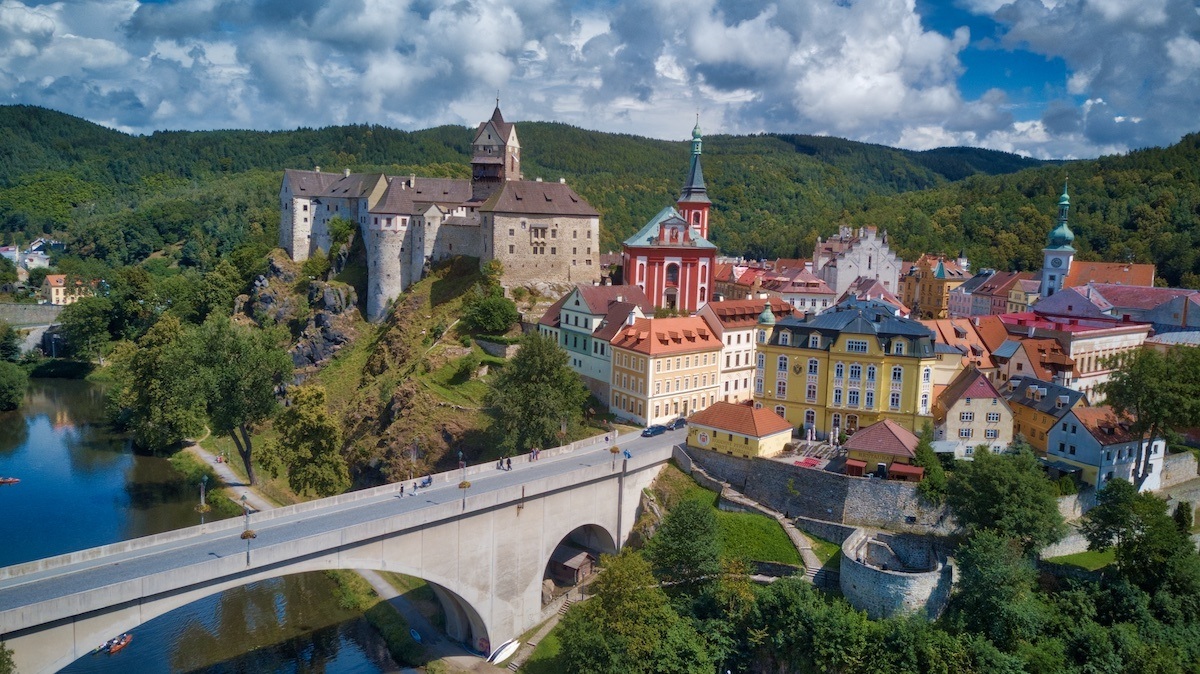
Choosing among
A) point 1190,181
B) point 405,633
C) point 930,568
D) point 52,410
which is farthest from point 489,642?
point 1190,181

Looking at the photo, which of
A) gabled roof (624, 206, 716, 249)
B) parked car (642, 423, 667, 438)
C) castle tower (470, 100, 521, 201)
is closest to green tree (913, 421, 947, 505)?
parked car (642, 423, 667, 438)

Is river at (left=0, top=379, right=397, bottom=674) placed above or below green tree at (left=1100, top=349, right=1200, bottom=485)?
below

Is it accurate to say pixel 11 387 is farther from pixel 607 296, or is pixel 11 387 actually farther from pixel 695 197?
pixel 695 197

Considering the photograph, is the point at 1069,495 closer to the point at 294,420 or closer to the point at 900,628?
the point at 900,628

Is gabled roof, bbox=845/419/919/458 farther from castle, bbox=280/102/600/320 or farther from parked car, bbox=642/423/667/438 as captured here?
castle, bbox=280/102/600/320

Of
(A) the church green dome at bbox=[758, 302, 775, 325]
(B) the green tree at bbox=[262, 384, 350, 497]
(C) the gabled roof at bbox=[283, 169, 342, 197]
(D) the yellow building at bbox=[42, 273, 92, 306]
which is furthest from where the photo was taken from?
(D) the yellow building at bbox=[42, 273, 92, 306]

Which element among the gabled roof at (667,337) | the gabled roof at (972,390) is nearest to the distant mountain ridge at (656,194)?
the gabled roof at (972,390)

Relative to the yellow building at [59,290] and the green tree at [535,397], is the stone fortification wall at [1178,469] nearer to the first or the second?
the green tree at [535,397]
